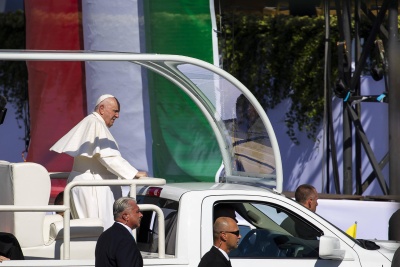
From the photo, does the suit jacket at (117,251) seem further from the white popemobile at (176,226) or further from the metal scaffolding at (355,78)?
the metal scaffolding at (355,78)

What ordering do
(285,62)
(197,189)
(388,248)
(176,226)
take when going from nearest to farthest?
(176,226), (197,189), (388,248), (285,62)

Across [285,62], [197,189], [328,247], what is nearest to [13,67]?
[285,62]

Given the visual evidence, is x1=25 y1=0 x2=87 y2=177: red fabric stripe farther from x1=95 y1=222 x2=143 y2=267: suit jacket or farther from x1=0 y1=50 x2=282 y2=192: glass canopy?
x1=95 y1=222 x2=143 y2=267: suit jacket

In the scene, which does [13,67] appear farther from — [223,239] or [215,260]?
[215,260]

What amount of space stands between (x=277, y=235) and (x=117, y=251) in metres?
1.39

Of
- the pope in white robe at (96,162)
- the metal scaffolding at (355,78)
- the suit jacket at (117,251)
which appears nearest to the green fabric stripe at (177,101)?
the metal scaffolding at (355,78)

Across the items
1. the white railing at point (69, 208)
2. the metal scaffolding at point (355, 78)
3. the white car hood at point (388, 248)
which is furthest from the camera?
the metal scaffolding at point (355, 78)

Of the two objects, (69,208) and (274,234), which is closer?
(69,208)

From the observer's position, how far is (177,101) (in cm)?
1120

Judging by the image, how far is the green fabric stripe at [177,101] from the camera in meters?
10.4

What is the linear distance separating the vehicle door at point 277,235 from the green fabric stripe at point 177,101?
9.70ft

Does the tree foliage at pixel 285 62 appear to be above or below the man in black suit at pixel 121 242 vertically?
above

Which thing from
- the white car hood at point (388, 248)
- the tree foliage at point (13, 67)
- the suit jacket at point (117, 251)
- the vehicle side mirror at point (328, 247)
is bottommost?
the white car hood at point (388, 248)

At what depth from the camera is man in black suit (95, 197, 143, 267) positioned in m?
6.11
